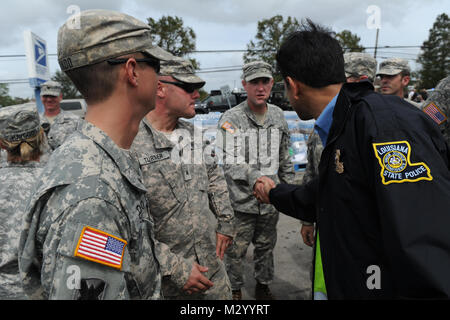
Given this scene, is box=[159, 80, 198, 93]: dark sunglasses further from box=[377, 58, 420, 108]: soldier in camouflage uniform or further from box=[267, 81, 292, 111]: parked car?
box=[267, 81, 292, 111]: parked car

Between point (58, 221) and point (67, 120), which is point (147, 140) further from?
point (67, 120)

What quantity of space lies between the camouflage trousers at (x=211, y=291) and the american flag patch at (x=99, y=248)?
1160 mm

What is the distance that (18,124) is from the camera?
2.15 metres

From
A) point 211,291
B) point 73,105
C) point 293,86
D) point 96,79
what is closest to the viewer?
point 96,79

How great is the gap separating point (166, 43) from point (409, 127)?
95.0ft

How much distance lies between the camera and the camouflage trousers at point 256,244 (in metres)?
3.27

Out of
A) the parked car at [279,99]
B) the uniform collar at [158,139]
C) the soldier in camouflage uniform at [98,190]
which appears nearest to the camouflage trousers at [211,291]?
the soldier in camouflage uniform at [98,190]

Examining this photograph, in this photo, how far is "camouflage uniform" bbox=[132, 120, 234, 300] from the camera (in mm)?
2043

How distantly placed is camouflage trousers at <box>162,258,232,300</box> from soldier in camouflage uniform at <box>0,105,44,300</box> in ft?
2.92

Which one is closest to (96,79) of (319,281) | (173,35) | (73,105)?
(319,281)

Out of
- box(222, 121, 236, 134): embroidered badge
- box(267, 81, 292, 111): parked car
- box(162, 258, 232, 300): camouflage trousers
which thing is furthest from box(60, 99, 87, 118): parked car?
box(162, 258, 232, 300): camouflage trousers

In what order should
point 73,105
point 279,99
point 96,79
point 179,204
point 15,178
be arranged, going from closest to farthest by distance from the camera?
point 96,79 → point 15,178 → point 179,204 → point 73,105 → point 279,99

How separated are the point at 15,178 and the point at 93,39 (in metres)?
1.34

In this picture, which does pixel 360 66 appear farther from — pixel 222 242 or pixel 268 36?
pixel 268 36
